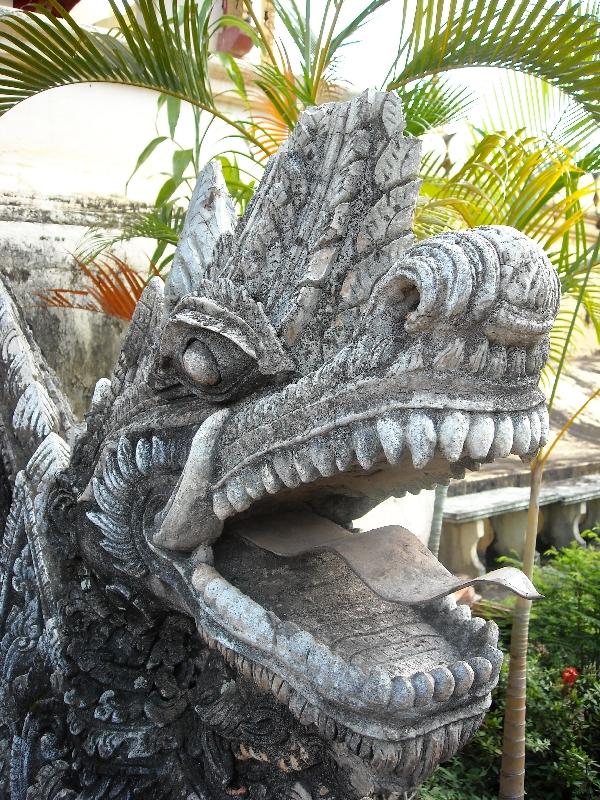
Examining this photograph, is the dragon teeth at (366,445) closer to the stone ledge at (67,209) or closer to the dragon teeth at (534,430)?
the dragon teeth at (534,430)

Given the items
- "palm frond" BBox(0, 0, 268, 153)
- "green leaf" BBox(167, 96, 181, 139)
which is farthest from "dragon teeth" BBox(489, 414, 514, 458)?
"green leaf" BBox(167, 96, 181, 139)

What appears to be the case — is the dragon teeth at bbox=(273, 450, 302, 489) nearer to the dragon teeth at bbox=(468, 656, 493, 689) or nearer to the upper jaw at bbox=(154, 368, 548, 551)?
the upper jaw at bbox=(154, 368, 548, 551)

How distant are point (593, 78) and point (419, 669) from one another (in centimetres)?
156

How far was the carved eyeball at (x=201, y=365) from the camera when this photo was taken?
110 cm

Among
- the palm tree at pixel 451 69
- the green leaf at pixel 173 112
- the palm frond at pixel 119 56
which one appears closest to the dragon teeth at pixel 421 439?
the palm tree at pixel 451 69

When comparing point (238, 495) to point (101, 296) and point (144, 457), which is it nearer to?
point (144, 457)

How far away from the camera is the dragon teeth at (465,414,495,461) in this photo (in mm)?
897

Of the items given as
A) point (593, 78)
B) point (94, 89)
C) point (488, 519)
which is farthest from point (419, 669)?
point (488, 519)

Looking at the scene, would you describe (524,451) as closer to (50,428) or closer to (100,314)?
(50,428)

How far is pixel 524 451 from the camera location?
0.94 m

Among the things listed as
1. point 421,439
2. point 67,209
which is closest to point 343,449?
point 421,439

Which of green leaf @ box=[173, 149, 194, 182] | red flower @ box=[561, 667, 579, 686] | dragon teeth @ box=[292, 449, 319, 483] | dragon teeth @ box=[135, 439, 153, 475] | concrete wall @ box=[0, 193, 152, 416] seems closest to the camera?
dragon teeth @ box=[292, 449, 319, 483]

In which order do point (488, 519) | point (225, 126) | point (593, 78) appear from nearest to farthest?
point (593, 78) → point (225, 126) → point (488, 519)

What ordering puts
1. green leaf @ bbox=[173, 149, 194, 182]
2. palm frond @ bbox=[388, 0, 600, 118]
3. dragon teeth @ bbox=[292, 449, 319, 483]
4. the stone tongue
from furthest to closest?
1. green leaf @ bbox=[173, 149, 194, 182]
2. palm frond @ bbox=[388, 0, 600, 118]
3. the stone tongue
4. dragon teeth @ bbox=[292, 449, 319, 483]
